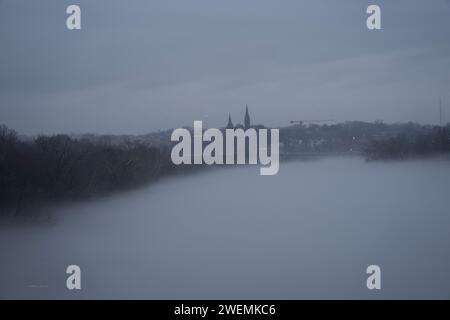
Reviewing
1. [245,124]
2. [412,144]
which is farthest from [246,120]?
[412,144]

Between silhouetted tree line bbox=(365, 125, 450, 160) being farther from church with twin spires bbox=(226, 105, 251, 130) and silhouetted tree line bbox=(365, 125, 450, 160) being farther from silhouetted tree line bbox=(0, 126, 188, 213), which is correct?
silhouetted tree line bbox=(0, 126, 188, 213)

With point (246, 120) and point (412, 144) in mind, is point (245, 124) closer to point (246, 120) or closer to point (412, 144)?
point (246, 120)

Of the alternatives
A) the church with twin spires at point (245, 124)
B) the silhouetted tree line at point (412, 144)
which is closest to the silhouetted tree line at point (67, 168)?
the church with twin spires at point (245, 124)

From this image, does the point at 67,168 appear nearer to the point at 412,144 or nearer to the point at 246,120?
the point at 246,120

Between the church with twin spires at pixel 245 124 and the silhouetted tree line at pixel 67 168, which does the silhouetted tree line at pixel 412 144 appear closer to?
the church with twin spires at pixel 245 124

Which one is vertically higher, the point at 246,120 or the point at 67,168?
the point at 246,120

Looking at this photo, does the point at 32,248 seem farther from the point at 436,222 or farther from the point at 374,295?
the point at 436,222

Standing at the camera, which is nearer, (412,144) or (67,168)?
(67,168)
